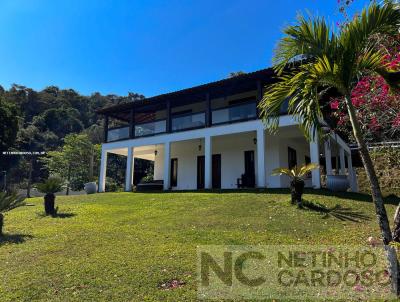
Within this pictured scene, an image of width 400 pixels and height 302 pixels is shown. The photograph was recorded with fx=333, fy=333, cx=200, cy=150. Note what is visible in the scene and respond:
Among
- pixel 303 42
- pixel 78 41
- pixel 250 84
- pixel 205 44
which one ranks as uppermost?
pixel 205 44

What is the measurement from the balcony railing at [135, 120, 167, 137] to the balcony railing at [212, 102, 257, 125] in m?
3.99

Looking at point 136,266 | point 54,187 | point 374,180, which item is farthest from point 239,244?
point 54,187

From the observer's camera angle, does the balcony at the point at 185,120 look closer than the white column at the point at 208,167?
Yes

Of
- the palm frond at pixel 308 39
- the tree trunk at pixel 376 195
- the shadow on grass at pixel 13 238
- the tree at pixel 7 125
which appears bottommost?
the shadow on grass at pixel 13 238

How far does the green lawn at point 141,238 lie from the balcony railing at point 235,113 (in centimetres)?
521

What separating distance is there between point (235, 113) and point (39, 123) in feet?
162

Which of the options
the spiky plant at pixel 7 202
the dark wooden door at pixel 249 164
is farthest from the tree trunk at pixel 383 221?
the dark wooden door at pixel 249 164

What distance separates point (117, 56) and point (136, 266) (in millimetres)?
22222

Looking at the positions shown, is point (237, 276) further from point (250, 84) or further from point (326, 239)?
point (250, 84)

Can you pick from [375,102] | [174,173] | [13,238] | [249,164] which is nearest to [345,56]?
[375,102]

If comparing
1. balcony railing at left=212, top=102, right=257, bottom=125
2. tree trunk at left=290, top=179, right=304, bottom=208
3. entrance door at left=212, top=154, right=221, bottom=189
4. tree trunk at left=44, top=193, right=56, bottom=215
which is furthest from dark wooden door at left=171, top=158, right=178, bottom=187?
tree trunk at left=290, top=179, right=304, bottom=208

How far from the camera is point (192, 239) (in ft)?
27.0

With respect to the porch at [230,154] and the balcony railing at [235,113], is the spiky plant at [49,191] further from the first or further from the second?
the balcony railing at [235,113]

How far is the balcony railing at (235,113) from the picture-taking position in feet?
58.7
